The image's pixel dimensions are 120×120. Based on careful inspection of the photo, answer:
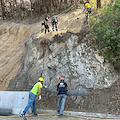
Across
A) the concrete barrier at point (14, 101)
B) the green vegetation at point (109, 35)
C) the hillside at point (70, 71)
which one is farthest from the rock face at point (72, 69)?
the concrete barrier at point (14, 101)

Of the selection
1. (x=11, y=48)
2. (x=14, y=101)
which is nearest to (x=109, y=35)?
(x=14, y=101)

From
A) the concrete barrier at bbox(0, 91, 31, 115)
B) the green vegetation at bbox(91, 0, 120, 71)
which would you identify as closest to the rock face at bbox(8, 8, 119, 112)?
the green vegetation at bbox(91, 0, 120, 71)

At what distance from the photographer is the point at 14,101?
9414 mm

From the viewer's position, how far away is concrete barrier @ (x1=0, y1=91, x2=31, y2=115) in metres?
9.01

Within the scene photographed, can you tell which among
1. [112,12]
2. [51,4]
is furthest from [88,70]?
[51,4]

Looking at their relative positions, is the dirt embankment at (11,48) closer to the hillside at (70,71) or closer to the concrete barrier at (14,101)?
the hillside at (70,71)

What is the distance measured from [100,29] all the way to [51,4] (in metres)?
14.6

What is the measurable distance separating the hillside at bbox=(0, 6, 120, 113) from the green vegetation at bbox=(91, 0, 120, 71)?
37 cm

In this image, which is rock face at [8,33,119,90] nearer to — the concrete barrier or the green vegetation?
the green vegetation

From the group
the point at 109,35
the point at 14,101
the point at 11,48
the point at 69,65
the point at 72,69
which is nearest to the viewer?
the point at 109,35

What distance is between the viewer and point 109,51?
9.45m

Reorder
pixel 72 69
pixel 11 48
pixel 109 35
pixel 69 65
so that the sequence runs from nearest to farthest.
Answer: pixel 109 35
pixel 72 69
pixel 69 65
pixel 11 48

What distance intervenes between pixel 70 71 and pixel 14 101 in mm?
3373

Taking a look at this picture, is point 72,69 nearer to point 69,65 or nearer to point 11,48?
point 69,65
